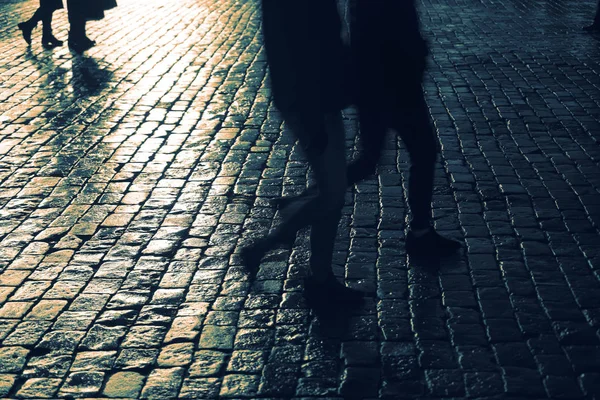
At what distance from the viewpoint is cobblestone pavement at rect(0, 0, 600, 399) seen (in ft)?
13.2

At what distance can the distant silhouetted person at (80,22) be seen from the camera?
11.8 m

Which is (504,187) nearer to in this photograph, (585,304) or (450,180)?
(450,180)

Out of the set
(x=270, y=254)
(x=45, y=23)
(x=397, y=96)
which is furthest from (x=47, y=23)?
(x=397, y=96)

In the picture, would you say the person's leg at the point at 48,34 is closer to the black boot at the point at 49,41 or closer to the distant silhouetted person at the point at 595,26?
the black boot at the point at 49,41

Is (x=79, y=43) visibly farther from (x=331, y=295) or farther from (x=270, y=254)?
(x=331, y=295)

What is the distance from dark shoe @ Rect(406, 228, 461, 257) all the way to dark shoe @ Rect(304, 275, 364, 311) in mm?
716

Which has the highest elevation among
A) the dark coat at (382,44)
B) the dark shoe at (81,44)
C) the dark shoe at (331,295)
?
the dark coat at (382,44)

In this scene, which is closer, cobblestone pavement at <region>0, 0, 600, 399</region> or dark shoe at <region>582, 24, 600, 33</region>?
cobblestone pavement at <region>0, 0, 600, 399</region>

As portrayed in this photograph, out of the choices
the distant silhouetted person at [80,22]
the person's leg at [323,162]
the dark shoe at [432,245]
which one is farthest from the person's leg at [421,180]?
the distant silhouetted person at [80,22]

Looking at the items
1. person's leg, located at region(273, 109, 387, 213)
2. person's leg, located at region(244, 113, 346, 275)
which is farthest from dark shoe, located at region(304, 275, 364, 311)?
person's leg, located at region(273, 109, 387, 213)

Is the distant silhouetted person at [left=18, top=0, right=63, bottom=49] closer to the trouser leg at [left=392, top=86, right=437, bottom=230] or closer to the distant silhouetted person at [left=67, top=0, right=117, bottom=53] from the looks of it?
the distant silhouetted person at [left=67, top=0, right=117, bottom=53]

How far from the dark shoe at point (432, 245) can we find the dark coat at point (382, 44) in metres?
1.02

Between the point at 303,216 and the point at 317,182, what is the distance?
265 millimetres

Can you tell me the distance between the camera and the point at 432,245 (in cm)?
533
